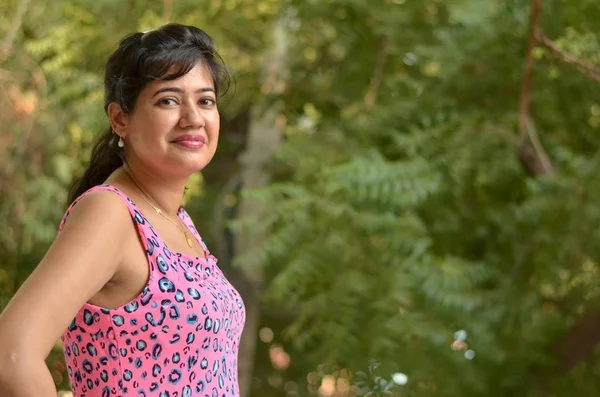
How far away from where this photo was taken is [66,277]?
3.01 ft

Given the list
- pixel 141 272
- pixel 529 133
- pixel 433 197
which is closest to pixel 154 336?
pixel 141 272

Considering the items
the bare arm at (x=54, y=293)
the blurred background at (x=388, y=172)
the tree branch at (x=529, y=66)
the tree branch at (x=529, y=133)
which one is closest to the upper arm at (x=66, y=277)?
the bare arm at (x=54, y=293)

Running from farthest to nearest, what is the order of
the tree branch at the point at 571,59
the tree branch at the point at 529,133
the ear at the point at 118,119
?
the tree branch at the point at 529,133 → the tree branch at the point at 571,59 → the ear at the point at 118,119

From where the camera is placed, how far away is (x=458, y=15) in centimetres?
325

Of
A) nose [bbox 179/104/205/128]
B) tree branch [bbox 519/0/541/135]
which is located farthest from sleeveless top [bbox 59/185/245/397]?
tree branch [bbox 519/0/541/135]

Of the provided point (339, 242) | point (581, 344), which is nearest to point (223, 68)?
point (339, 242)

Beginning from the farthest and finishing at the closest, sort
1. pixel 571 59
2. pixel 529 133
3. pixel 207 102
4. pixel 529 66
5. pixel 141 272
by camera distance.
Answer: pixel 529 133, pixel 529 66, pixel 571 59, pixel 207 102, pixel 141 272

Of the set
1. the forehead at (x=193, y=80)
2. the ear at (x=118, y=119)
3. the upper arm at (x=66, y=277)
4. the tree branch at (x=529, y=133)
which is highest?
the forehead at (x=193, y=80)

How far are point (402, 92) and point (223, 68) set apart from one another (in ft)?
7.17

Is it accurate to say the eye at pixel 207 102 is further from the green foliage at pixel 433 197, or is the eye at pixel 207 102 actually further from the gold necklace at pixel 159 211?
the green foliage at pixel 433 197

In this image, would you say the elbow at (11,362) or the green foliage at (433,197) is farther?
the green foliage at (433,197)

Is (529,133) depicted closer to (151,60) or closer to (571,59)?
(571,59)

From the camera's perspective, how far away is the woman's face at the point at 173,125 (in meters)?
1.11

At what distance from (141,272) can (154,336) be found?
0.07 meters
